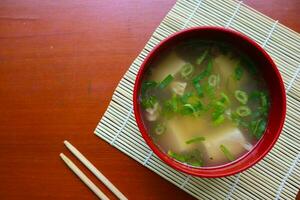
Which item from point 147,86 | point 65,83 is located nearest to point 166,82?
point 147,86

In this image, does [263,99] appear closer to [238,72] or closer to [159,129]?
[238,72]

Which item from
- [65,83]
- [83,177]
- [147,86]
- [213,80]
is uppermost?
[213,80]

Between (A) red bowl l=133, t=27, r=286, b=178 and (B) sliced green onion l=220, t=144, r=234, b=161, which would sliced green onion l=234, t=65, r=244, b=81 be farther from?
(B) sliced green onion l=220, t=144, r=234, b=161

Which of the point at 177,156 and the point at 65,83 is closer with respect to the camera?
the point at 177,156

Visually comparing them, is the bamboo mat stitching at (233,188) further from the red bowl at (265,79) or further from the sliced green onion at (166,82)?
the sliced green onion at (166,82)

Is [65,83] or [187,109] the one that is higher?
[187,109]

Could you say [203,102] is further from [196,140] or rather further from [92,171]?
[92,171]
